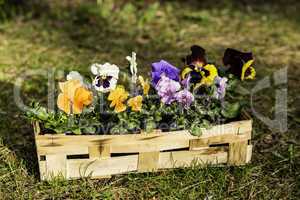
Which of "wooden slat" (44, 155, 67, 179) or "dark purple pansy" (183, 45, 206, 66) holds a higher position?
"dark purple pansy" (183, 45, 206, 66)

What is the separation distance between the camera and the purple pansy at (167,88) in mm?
2602

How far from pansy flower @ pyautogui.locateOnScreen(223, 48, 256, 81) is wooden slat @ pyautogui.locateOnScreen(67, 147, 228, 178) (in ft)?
1.30

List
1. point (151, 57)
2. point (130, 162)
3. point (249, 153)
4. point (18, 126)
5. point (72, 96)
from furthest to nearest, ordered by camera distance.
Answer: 1. point (151, 57)
2. point (18, 126)
3. point (249, 153)
4. point (130, 162)
5. point (72, 96)

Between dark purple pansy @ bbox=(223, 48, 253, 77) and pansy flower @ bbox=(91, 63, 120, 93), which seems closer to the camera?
pansy flower @ bbox=(91, 63, 120, 93)

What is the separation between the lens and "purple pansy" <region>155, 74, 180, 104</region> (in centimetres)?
260

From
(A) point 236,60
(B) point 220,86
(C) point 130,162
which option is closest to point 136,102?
(C) point 130,162

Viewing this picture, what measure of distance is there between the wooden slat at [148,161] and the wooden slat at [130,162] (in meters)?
0.02

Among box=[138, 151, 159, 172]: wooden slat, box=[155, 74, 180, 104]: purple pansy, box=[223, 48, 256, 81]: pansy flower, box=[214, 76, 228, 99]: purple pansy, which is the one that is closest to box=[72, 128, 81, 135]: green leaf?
box=[138, 151, 159, 172]: wooden slat

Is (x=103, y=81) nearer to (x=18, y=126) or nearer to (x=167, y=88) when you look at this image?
(x=167, y=88)

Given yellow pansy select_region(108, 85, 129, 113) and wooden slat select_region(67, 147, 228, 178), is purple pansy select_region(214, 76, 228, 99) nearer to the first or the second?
wooden slat select_region(67, 147, 228, 178)

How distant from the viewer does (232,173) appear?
279 centimetres

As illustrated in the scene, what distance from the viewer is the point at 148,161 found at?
8.81ft

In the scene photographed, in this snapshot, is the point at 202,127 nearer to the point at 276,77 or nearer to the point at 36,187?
the point at 36,187

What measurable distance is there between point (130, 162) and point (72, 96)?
44 centimetres
